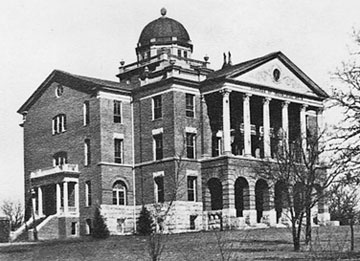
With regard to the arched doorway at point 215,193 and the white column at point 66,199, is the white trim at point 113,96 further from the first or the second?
the arched doorway at point 215,193

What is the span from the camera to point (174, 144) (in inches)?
2324

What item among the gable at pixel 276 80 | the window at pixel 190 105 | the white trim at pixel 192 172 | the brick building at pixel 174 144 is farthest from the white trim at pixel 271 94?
the white trim at pixel 192 172

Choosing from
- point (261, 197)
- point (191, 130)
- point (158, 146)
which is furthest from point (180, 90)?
point (261, 197)

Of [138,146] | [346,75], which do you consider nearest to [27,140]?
[138,146]

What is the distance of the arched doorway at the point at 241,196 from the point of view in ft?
194

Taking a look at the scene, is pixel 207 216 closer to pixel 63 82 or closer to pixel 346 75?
pixel 63 82

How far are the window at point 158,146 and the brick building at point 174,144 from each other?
8 cm

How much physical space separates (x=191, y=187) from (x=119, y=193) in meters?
6.08

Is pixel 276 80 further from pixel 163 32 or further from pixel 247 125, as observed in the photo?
pixel 163 32

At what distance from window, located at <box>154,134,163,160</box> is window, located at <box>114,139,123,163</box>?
3.08 metres

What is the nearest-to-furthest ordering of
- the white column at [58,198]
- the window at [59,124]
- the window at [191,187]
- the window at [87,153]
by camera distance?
the window at [191,187] < the white column at [58,198] < the window at [87,153] < the window at [59,124]

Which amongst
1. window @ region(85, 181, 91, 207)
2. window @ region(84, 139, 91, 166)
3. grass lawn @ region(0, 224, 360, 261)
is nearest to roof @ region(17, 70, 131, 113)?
window @ region(84, 139, 91, 166)

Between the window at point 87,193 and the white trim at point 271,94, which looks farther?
the window at point 87,193

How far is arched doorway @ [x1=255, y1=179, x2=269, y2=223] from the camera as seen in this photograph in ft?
198
